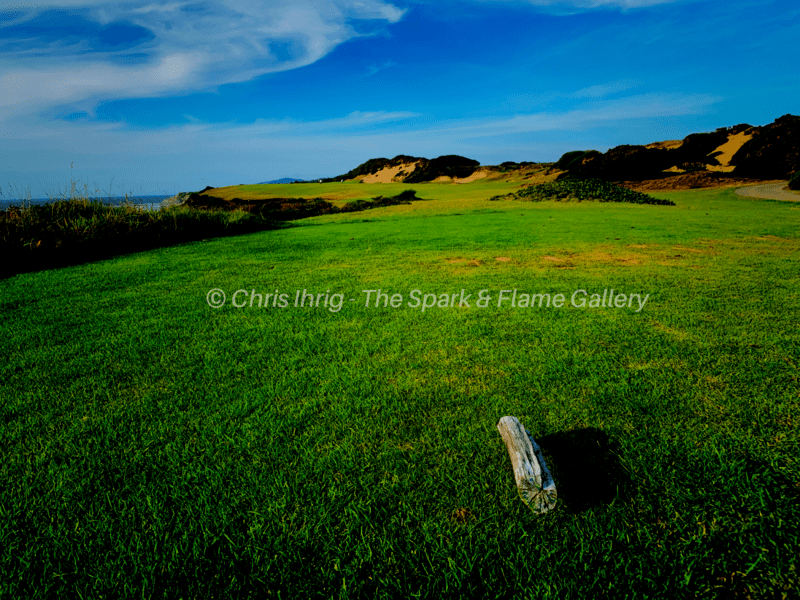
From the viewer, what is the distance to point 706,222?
1306 centimetres

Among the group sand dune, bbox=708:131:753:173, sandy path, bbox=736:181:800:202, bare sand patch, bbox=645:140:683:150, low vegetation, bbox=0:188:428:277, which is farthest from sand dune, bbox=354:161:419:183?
low vegetation, bbox=0:188:428:277

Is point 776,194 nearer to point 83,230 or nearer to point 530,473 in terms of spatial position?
point 530,473

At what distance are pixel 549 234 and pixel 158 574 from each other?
37.0 feet

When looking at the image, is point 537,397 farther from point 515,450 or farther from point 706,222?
point 706,222

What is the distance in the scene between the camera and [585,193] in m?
24.7

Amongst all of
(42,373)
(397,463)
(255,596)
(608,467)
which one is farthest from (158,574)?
(42,373)

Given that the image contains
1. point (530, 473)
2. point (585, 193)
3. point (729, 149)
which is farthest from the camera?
point (729, 149)

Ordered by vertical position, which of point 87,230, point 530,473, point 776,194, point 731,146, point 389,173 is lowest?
point 530,473

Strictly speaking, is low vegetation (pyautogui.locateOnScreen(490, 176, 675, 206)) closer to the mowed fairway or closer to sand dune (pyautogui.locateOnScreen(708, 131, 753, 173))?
the mowed fairway

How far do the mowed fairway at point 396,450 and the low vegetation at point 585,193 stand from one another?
72.2ft

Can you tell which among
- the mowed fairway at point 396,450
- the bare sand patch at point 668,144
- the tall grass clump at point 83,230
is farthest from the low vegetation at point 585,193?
the bare sand patch at point 668,144

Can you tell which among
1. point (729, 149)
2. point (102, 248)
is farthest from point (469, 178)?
point (102, 248)

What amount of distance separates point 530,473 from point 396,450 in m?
0.75

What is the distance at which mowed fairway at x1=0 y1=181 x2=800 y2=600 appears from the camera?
→ 1510 millimetres
